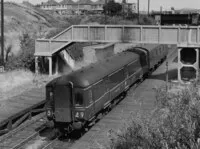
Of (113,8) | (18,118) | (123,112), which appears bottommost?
(18,118)

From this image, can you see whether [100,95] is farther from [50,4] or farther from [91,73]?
[50,4]

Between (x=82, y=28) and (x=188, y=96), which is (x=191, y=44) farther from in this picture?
(x=188, y=96)

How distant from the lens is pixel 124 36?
30.1 metres

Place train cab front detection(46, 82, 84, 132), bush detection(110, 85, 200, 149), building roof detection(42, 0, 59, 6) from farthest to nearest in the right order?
building roof detection(42, 0, 59, 6)
train cab front detection(46, 82, 84, 132)
bush detection(110, 85, 200, 149)

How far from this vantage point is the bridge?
28484 millimetres

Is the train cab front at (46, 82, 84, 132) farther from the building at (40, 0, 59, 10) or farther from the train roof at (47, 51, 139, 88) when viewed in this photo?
the building at (40, 0, 59, 10)

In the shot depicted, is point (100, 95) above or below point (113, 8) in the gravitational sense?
below

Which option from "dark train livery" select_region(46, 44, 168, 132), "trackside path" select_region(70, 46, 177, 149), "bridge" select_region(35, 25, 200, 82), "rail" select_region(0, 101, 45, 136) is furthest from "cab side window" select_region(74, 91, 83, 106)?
"bridge" select_region(35, 25, 200, 82)

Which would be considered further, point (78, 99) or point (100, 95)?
point (100, 95)

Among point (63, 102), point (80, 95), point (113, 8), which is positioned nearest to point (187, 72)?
point (80, 95)

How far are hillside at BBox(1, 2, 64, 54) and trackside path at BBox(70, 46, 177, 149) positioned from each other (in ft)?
61.7

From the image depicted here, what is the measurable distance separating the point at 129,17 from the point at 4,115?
63.2 metres

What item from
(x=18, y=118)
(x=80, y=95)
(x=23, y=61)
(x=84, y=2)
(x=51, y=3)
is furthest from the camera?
(x=51, y=3)

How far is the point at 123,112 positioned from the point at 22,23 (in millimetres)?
38459
